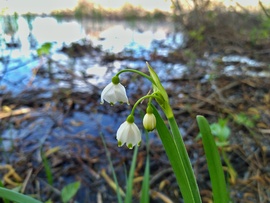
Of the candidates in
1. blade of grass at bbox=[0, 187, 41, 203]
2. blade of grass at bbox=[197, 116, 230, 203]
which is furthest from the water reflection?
blade of grass at bbox=[197, 116, 230, 203]

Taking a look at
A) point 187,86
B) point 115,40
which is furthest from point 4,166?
point 115,40

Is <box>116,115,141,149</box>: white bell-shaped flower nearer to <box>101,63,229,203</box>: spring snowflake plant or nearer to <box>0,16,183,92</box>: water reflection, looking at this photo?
<box>101,63,229,203</box>: spring snowflake plant

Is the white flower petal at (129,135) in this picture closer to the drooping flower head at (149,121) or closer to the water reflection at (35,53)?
the drooping flower head at (149,121)

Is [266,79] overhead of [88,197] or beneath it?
overhead

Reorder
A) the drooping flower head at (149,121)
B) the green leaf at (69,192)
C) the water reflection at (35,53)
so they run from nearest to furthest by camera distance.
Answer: the drooping flower head at (149,121)
the green leaf at (69,192)
the water reflection at (35,53)

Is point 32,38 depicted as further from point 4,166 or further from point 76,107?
point 4,166

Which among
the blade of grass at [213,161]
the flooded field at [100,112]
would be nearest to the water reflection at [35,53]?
the flooded field at [100,112]
